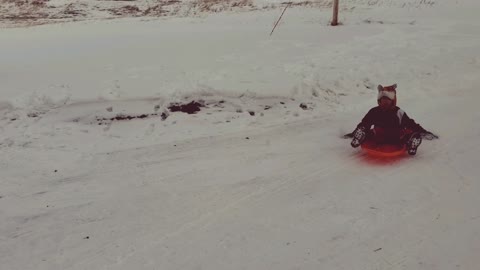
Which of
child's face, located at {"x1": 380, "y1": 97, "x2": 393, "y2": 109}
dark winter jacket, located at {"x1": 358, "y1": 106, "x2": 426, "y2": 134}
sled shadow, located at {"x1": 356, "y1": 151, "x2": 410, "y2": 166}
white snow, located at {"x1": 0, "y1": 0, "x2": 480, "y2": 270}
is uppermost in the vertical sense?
child's face, located at {"x1": 380, "y1": 97, "x2": 393, "y2": 109}

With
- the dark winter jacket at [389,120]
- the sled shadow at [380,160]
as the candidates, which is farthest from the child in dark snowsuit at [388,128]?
the sled shadow at [380,160]

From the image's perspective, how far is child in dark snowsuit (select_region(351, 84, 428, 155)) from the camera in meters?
5.51

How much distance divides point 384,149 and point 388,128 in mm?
277

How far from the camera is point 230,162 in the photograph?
559 centimetres

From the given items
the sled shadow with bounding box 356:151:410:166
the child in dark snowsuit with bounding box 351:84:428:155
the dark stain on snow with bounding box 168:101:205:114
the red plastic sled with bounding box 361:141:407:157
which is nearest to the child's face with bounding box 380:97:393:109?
the child in dark snowsuit with bounding box 351:84:428:155

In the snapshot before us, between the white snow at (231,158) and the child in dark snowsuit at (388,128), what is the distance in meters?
0.22

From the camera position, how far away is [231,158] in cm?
Answer: 569

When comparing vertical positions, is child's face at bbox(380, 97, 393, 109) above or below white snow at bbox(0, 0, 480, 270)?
above

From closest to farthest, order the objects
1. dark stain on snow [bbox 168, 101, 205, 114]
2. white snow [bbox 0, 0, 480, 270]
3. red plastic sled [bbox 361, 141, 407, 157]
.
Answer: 1. white snow [bbox 0, 0, 480, 270]
2. red plastic sled [bbox 361, 141, 407, 157]
3. dark stain on snow [bbox 168, 101, 205, 114]

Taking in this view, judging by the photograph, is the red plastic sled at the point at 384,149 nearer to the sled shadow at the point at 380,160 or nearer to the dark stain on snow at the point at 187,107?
the sled shadow at the point at 380,160

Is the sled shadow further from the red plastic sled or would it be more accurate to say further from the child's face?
the child's face

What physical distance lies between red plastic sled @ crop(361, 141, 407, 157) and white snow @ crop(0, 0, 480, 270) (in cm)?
10

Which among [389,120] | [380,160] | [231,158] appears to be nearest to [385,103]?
[389,120]

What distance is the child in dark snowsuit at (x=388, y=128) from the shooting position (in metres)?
5.51
